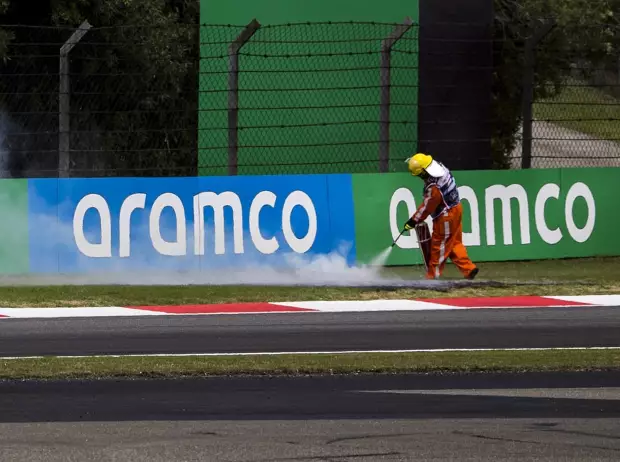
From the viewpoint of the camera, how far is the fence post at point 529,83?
17578 mm

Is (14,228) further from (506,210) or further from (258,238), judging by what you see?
Result: (506,210)

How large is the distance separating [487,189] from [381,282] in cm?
247

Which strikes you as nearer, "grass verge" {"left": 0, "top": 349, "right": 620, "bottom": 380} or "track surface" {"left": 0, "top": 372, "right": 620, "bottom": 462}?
"track surface" {"left": 0, "top": 372, "right": 620, "bottom": 462}

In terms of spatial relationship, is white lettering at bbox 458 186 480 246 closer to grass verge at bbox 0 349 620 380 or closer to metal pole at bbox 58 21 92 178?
metal pole at bbox 58 21 92 178

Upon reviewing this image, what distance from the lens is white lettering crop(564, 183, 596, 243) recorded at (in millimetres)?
17531

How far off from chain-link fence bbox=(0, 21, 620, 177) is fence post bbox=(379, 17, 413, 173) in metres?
0.01

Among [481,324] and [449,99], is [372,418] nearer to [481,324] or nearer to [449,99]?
[481,324]

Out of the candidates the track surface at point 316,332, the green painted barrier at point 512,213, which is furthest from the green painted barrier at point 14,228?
the green painted barrier at point 512,213

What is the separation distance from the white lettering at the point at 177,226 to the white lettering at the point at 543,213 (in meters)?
4.26

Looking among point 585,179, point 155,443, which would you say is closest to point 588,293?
point 585,179

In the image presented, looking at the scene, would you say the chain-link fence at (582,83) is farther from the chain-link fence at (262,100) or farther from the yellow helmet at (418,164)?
the yellow helmet at (418,164)

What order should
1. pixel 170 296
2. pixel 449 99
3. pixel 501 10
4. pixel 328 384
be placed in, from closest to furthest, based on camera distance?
pixel 328 384 → pixel 170 296 → pixel 449 99 → pixel 501 10

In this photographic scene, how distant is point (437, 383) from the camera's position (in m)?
9.24

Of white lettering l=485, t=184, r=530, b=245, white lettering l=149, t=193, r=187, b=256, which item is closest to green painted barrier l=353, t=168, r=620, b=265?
white lettering l=485, t=184, r=530, b=245
